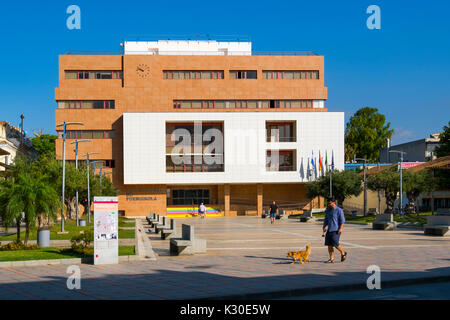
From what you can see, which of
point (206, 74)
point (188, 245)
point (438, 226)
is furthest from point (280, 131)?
point (188, 245)

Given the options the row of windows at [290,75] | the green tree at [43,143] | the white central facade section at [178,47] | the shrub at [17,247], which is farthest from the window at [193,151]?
the shrub at [17,247]

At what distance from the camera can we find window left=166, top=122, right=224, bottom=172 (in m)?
70.6

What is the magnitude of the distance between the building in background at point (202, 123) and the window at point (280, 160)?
141mm

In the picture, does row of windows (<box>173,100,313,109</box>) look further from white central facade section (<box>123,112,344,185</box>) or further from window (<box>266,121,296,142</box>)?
white central facade section (<box>123,112,344,185</box>)

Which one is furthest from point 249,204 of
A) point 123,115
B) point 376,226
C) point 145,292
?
point 145,292

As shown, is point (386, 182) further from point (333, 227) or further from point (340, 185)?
point (333, 227)

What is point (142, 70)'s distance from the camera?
71000mm

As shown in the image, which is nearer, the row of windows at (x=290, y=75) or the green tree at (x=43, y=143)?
the row of windows at (x=290, y=75)

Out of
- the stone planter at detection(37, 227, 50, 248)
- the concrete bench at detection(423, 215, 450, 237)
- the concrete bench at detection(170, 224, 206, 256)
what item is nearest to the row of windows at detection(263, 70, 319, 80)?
the concrete bench at detection(423, 215, 450, 237)

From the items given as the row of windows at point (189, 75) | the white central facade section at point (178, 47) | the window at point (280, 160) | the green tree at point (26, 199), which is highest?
the white central facade section at point (178, 47)

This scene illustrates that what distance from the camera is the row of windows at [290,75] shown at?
2852 inches

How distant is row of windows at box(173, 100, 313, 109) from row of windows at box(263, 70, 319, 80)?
3256 mm

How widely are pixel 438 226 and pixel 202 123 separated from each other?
4767 centimetres

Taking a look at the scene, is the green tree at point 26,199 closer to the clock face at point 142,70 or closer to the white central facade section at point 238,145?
the white central facade section at point 238,145
